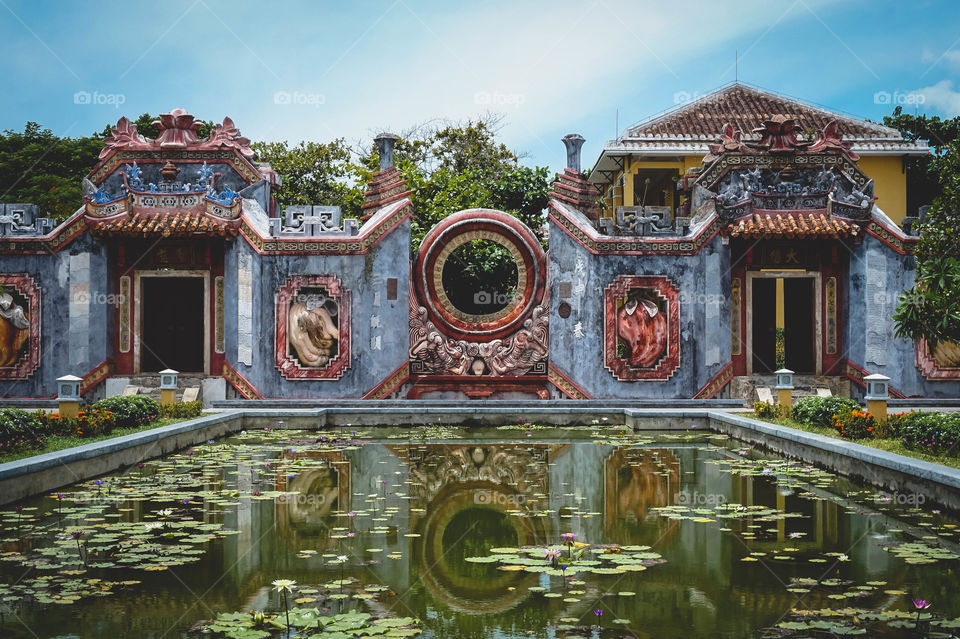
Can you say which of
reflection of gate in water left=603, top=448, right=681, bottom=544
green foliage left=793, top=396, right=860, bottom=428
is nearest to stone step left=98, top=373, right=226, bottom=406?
reflection of gate in water left=603, top=448, right=681, bottom=544

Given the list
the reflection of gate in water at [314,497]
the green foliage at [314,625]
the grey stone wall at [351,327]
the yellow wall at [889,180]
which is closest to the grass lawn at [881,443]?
the reflection of gate in water at [314,497]

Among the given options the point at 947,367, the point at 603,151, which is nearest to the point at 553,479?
the point at 947,367

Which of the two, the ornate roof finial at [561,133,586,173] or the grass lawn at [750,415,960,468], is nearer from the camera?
the grass lawn at [750,415,960,468]

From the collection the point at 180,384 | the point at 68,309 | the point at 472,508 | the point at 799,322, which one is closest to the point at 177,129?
the point at 68,309

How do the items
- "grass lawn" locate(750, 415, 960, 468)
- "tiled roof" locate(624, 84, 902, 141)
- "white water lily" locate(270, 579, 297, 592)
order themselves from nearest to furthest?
"white water lily" locate(270, 579, 297, 592) < "grass lawn" locate(750, 415, 960, 468) < "tiled roof" locate(624, 84, 902, 141)

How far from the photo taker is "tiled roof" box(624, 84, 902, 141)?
24719mm

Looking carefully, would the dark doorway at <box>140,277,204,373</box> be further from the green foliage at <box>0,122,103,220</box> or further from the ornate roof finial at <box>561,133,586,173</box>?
the green foliage at <box>0,122,103,220</box>

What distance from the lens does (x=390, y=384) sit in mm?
15773

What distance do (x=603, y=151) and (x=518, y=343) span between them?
1066cm

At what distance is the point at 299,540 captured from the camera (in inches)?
235

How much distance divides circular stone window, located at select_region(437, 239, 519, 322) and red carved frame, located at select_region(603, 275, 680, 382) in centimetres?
500

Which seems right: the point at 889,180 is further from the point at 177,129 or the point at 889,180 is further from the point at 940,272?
the point at 177,129

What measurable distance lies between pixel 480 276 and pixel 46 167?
16.2 m

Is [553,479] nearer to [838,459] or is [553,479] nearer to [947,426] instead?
[838,459]
